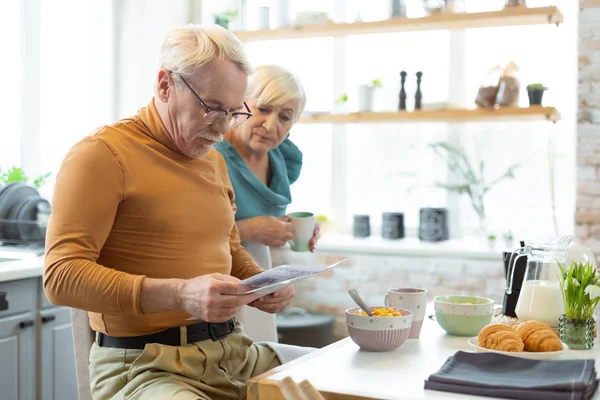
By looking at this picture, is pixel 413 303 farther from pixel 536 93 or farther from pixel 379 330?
pixel 536 93

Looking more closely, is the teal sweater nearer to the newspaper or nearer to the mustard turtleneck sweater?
the mustard turtleneck sweater

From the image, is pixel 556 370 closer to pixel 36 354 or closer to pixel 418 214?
pixel 36 354

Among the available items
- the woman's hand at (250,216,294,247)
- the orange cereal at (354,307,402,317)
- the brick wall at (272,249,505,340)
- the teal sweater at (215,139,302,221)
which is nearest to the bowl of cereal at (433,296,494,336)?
the orange cereal at (354,307,402,317)

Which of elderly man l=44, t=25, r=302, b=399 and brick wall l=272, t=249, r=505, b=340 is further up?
elderly man l=44, t=25, r=302, b=399

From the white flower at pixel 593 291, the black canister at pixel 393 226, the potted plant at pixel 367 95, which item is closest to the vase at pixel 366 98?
the potted plant at pixel 367 95

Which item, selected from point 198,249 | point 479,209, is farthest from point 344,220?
point 198,249

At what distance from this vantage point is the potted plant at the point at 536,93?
156 inches

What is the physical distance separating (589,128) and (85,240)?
2858 mm

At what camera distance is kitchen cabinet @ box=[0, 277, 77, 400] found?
2.87m

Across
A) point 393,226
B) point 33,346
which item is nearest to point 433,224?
point 393,226

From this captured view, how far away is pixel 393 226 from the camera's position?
4.35 metres

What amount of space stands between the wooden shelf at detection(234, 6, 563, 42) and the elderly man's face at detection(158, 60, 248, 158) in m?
2.53

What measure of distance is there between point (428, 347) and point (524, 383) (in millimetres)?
406

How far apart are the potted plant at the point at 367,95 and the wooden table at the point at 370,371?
2732mm
